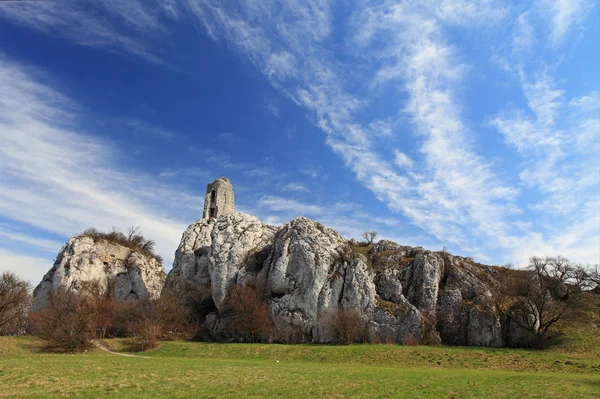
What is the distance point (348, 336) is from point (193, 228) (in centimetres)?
3659

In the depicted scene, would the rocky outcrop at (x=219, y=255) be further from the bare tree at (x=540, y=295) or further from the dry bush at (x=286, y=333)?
the bare tree at (x=540, y=295)

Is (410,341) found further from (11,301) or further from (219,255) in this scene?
(11,301)

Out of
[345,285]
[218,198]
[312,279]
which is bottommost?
[345,285]

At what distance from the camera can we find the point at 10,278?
202ft

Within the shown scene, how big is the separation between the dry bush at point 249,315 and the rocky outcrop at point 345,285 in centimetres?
85

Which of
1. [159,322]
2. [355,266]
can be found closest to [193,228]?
[159,322]

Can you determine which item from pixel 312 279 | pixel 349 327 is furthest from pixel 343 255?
pixel 349 327

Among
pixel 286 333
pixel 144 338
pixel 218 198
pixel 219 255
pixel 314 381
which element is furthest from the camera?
pixel 218 198

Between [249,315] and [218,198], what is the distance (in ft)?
126

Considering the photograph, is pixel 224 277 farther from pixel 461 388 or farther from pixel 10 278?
pixel 461 388

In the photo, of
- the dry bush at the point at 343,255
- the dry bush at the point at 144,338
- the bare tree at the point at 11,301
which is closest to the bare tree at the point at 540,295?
the dry bush at the point at 343,255

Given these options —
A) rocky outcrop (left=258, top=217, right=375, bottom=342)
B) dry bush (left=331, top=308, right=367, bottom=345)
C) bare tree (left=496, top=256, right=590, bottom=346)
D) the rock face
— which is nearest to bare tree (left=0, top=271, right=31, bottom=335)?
the rock face

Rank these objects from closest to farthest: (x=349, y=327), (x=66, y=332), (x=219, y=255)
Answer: (x=66, y=332) → (x=349, y=327) → (x=219, y=255)

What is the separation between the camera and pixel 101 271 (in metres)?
71.5
